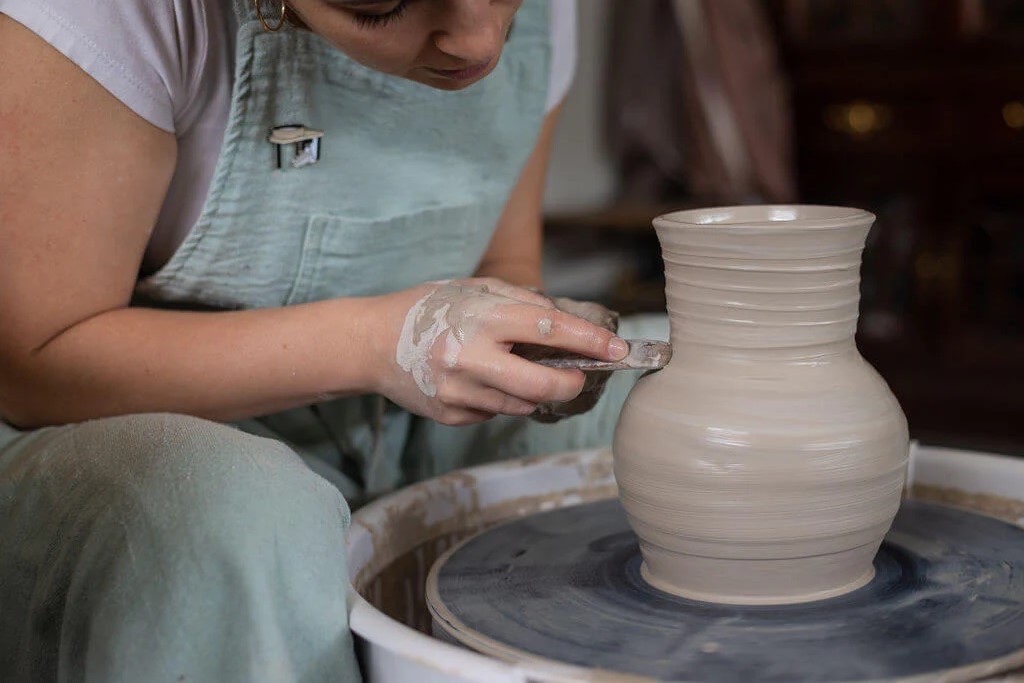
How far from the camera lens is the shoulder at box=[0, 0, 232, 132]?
1.04 metres

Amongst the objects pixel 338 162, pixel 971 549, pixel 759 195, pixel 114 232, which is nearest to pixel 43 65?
pixel 114 232

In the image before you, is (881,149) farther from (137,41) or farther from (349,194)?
(137,41)

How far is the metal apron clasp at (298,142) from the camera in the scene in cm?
120

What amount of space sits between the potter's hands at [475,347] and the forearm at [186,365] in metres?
0.06

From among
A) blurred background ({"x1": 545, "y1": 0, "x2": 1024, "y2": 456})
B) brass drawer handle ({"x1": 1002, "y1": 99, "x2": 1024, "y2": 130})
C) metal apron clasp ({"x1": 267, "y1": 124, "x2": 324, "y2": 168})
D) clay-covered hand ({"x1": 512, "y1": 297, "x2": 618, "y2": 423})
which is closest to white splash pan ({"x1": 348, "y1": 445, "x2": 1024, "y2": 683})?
clay-covered hand ({"x1": 512, "y1": 297, "x2": 618, "y2": 423})

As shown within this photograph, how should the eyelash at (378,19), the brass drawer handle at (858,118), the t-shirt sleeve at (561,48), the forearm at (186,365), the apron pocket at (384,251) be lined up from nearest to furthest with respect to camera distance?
the eyelash at (378,19) → the forearm at (186,365) → the apron pocket at (384,251) → the t-shirt sleeve at (561,48) → the brass drawer handle at (858,118)

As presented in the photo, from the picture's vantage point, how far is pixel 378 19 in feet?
3.23

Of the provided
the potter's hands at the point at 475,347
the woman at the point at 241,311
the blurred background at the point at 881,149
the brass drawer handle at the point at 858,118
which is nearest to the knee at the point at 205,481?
the woman at the point at 241,311

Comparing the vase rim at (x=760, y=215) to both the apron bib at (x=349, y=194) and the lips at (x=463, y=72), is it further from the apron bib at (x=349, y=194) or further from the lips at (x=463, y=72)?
the apron bib at (x=349, y=194)

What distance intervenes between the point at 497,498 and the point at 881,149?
2.32 metres

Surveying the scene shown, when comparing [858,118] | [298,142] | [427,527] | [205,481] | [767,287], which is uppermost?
[858,118]

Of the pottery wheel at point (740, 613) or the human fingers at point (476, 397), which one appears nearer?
the pottery wheel at point (740, 613)

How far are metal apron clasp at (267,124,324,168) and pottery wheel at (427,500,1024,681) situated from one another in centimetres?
40

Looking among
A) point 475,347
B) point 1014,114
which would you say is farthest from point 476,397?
point 1014,114
